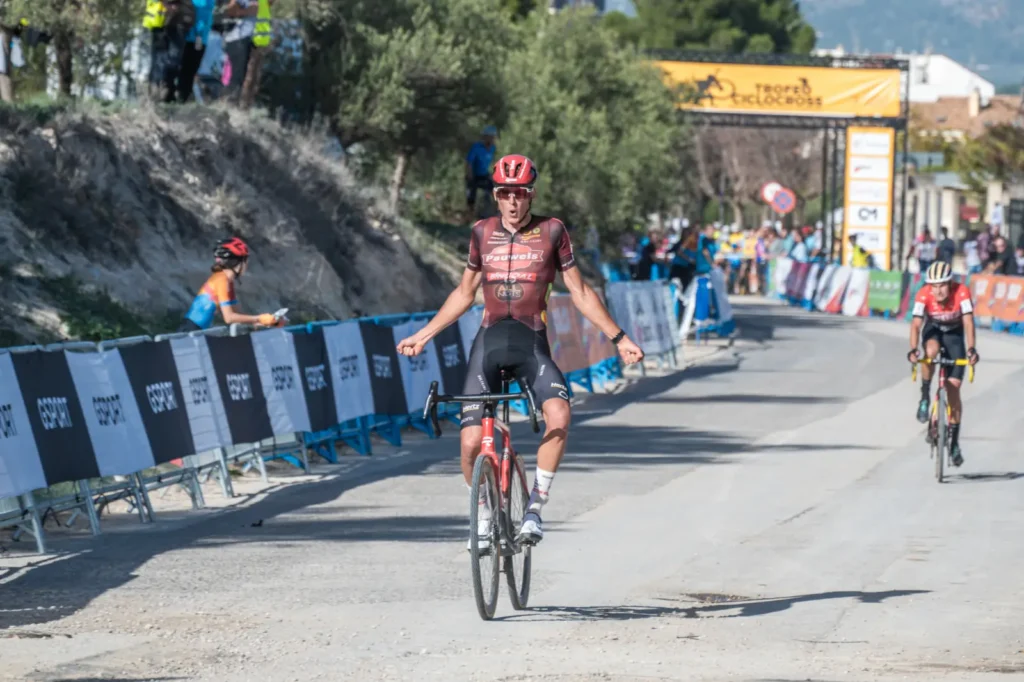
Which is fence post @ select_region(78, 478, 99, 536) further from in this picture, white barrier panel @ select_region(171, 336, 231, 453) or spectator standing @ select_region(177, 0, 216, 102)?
spectator standing @ select_region(177, 0, 216, 102)

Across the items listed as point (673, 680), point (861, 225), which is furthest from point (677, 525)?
point (861, 225)

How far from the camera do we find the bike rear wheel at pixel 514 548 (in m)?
9.22

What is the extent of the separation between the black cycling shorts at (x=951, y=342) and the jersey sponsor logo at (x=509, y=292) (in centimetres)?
774

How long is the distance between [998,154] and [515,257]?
7519cm

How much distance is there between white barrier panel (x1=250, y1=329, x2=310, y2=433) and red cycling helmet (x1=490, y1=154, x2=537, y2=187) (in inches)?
255

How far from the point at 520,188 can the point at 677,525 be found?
13.6 ft

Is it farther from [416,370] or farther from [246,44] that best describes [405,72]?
[416,370]

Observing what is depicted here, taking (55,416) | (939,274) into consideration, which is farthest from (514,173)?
(939,274)

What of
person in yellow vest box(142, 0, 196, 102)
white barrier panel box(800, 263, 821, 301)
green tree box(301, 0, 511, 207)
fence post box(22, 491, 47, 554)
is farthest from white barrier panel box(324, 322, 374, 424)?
white barrier panel box(800, 263, 821, 301)

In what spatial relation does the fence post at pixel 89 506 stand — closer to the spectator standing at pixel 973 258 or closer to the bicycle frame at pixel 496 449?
the bicycle frame at pixel 496 449

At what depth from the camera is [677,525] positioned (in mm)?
12828

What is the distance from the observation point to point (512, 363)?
9312 millimetres

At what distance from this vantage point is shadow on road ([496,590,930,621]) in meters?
9.33

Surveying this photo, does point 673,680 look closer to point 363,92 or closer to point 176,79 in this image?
point 176,79
